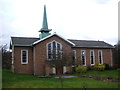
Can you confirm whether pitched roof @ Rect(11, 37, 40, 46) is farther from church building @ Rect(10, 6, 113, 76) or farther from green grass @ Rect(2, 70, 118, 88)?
green grass @ Rect(2, 70, 118, 88)

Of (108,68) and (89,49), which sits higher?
(89,49)

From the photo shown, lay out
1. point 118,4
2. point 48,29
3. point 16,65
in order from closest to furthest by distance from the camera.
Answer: point 118,4, point 16,65, point 48,29

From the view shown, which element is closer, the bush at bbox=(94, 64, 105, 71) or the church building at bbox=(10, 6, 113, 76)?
the church building at bbox=(10, 6, 113, 76)

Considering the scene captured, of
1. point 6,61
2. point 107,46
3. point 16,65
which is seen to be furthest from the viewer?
point 107,46

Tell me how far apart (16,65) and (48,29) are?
8.10 m

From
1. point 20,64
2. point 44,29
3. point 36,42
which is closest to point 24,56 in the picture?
point 20,64

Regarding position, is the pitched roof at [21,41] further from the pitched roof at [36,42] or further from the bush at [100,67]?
the bush at [100,67]

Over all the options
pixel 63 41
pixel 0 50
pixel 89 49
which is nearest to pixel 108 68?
pixel 89 49

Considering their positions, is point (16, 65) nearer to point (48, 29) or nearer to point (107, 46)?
point (48, 29)

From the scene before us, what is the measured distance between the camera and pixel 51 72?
3050 centimetres

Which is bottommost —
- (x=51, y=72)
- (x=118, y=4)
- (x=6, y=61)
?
(x=51, y=72)

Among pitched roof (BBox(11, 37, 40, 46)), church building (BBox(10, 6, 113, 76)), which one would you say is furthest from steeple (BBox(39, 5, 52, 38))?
pitched roof (BBox(11, 37, 40, 46))

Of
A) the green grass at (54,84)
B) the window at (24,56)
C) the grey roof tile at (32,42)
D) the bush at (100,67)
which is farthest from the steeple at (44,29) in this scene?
the green grass at (54,84)

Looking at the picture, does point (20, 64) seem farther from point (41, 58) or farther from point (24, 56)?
point (41, 58)
